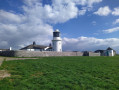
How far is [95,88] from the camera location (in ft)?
15.3

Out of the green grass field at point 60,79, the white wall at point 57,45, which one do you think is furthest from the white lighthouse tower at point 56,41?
the green grass field at point 60,79

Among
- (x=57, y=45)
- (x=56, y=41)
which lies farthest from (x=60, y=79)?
(x=57, y=45)

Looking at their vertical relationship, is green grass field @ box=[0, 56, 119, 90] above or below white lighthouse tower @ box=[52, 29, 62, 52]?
below

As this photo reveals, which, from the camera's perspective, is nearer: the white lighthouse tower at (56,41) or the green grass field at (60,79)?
the green grass field at (60,79)

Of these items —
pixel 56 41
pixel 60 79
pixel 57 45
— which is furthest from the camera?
pixel 57 45

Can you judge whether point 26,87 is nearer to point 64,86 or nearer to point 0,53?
point 64,86

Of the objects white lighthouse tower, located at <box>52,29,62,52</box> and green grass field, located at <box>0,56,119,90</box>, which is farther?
white lighthouse tower, located at <box>52,29,62,52</box>

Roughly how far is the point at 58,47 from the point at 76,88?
123ft

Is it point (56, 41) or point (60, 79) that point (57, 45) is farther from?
point (60, 79)

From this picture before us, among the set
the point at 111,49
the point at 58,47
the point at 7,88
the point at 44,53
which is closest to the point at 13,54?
the point at 44,53

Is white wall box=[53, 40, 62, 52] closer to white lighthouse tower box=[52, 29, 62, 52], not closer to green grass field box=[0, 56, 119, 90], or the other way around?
white lighthouse tower box=[52, 29, 62, 52]

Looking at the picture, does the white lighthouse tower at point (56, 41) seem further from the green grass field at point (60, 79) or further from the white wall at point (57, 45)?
the green grass field at point (60, 79)

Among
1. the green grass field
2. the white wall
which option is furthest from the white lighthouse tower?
the green grass field

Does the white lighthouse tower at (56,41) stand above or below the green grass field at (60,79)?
above
